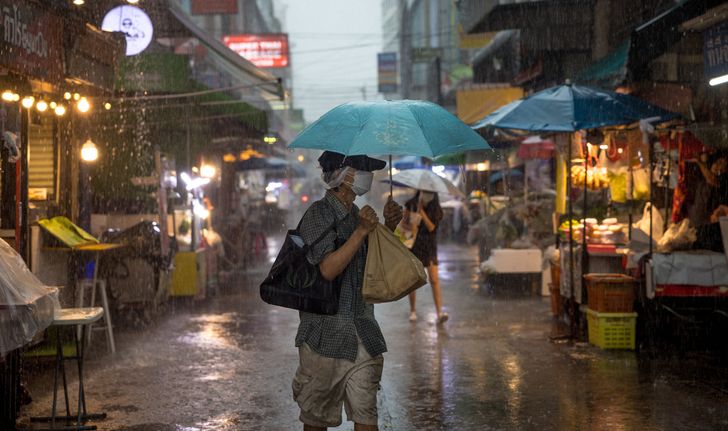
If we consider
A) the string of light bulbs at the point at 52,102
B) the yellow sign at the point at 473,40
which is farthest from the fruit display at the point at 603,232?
the yellow sign at the point at 473,40

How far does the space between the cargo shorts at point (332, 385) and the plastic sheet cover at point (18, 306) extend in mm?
2132

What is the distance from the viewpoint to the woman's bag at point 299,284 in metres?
4.63

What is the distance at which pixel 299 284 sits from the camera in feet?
15.3

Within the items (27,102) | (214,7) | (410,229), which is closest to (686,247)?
(410,229)

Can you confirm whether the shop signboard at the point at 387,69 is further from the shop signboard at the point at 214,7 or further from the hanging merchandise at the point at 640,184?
the hanging merchandise at the point at 640,184

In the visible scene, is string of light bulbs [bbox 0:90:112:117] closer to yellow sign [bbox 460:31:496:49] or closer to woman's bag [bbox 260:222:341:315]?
woman's bag [bbox 260:222:341:315]

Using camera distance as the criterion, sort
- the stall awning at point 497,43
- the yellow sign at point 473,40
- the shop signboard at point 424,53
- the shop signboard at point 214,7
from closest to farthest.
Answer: the stall awning at point 497,43
the shop signboard at point 214,7
the yellow sign at point 473,40
the shop signboard at point 424,53

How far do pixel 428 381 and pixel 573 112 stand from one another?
3650mm

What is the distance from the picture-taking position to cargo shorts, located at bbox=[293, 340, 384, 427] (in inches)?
184

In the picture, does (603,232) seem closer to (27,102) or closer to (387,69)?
(27,102)

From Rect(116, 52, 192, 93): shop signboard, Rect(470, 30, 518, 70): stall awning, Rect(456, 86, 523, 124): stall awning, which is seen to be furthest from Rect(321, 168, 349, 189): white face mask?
Rect(470, 30, 518, 70): stall awning

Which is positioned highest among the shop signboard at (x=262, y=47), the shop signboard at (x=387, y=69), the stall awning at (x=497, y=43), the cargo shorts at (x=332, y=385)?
the shop signboard at (x=387, y=69)

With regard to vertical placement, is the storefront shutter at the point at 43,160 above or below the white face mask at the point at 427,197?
above

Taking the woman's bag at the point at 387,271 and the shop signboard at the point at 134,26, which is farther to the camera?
the shop signboard at the point at 134,26
